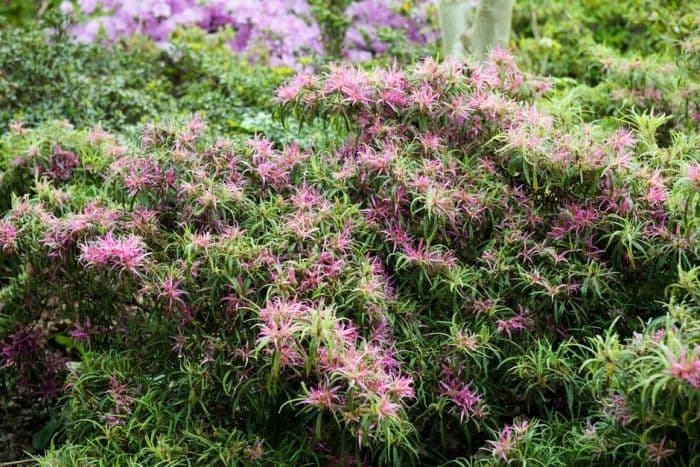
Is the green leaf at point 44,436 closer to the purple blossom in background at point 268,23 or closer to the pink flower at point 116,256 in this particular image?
the pink flower at point 116,256

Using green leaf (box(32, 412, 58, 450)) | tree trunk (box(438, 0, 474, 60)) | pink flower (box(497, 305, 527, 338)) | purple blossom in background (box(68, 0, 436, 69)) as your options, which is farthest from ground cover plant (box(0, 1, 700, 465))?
purple blossom in background (box(68, 0, 436, 69))

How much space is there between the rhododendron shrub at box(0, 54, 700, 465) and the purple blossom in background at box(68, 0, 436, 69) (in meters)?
3.82

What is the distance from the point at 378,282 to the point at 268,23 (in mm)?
4738

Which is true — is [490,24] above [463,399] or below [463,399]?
above

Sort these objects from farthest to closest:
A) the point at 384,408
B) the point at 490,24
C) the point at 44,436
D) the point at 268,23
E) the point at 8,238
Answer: the point at 268,23, the point at 490,24, the point at 44,436, the point at 8,238, the point at 384,408

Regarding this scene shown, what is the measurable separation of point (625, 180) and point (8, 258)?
209cm

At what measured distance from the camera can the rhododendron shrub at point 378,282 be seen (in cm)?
215

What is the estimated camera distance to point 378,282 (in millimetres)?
2361

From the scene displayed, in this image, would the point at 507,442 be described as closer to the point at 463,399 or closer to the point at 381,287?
the point at 463,399

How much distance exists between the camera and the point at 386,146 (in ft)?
8.67

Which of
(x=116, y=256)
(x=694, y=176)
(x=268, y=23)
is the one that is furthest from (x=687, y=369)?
(x=268, y=23)

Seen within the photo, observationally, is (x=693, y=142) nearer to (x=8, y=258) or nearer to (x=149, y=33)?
(x=8, y=258)

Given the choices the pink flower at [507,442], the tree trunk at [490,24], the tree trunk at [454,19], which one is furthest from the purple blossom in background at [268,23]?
the pink flower at [507,442]

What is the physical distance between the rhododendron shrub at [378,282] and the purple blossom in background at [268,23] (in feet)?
12.5
